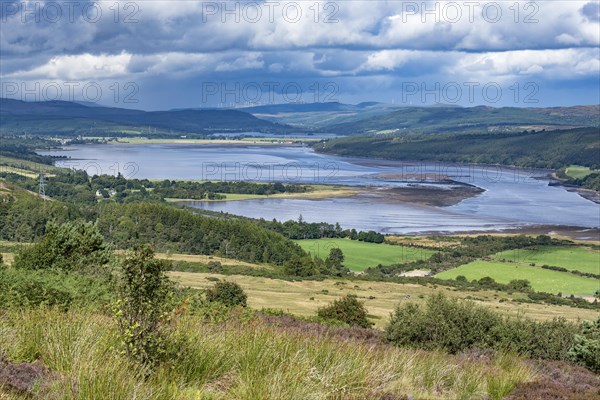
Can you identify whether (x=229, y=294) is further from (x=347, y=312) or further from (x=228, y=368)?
(x=228, y=368)

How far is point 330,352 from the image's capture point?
26.4ft

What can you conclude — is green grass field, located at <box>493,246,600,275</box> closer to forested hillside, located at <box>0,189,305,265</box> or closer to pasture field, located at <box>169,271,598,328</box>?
pasture field, located at <box>169,271,598,328</box>

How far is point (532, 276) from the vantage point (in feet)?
247

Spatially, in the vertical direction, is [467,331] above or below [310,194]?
above

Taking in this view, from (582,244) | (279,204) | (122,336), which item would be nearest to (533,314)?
(122,336)

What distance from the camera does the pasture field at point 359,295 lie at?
1737 inches

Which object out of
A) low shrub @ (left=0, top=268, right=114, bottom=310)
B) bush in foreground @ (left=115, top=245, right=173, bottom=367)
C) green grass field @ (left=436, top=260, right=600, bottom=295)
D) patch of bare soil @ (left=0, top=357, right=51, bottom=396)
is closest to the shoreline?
green grass field @ (left=436, top=260, right=600, bottom=295)

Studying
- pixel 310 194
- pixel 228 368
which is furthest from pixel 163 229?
pixel 228 368

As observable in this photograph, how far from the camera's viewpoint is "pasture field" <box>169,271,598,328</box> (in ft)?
145

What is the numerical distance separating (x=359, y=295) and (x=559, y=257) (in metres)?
42.2

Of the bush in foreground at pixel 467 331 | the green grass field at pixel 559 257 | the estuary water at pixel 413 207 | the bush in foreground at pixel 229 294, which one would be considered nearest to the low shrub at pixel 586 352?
the bush in foreground at pixel 467 331

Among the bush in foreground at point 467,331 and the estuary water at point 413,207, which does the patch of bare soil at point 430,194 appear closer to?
the estuary water at point 413,207

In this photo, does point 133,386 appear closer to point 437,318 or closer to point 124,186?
point 437,318

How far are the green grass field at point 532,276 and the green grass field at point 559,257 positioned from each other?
3.63 m
